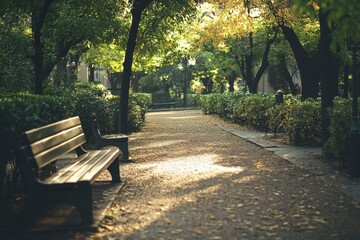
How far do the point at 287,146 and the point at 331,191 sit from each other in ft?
18.0

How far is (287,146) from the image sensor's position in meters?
12.4

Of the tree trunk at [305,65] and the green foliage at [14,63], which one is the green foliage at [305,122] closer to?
the tree trunk at [305,65]

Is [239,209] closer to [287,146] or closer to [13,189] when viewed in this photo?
[13,189]

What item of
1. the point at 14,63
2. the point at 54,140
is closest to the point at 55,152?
the point at 54,140

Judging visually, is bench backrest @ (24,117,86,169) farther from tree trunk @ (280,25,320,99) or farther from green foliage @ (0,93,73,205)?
tree trunk @ (280,25,320,99)

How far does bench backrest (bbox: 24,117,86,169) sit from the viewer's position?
197 inches

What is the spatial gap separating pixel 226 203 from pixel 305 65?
963cm

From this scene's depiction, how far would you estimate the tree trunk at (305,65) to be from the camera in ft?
48.5

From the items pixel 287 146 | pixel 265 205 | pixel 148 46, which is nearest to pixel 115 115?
pixel 148 46

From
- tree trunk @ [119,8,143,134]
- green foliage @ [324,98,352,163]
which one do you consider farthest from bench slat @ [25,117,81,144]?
tree trunk @ [119,8,143,134]

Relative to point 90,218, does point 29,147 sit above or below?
above

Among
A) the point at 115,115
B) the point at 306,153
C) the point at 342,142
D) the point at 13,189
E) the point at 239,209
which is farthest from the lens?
the point at 115,115

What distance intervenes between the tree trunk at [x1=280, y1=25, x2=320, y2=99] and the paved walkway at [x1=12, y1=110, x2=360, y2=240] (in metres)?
4.28

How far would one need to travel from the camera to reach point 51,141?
5.71 metres
